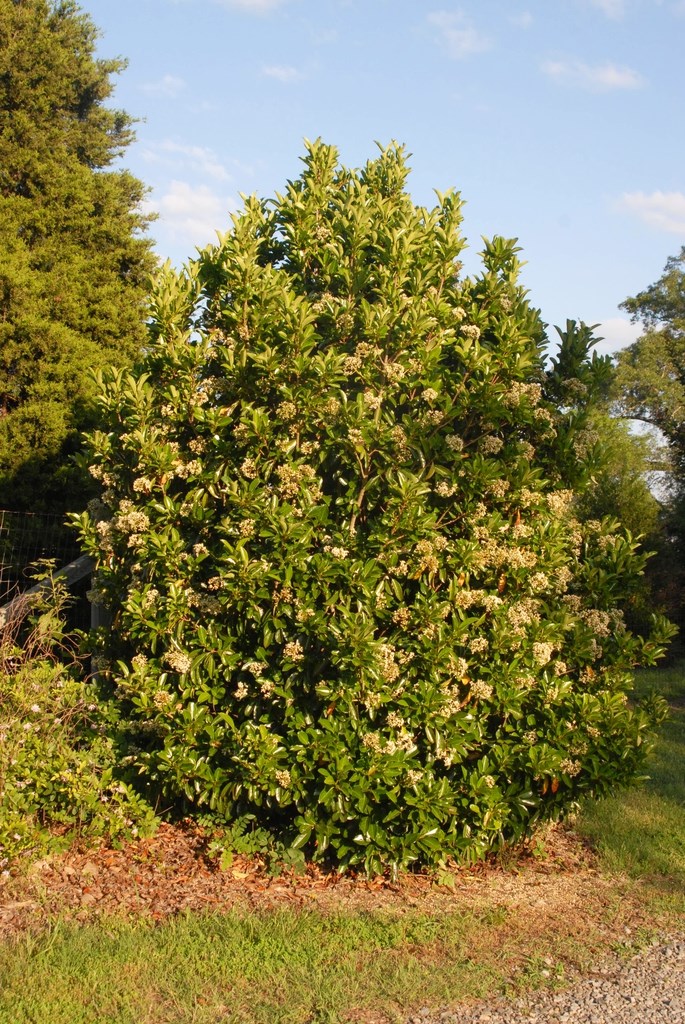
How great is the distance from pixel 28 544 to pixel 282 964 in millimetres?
7133

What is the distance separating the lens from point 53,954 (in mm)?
4121

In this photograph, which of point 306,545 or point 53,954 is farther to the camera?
point 306,545

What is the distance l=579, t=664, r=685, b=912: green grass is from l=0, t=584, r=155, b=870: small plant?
10.0 ft

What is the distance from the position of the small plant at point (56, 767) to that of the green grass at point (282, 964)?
0.86 meters

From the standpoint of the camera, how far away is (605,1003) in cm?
399

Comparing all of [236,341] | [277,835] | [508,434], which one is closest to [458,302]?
[508,434]

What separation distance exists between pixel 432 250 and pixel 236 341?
1560mm

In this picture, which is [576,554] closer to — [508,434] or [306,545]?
[508,434]

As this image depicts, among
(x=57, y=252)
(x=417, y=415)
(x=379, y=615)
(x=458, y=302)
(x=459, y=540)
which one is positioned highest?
(x=57, y=252)

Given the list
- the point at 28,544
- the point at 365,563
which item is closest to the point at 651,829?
the point at 365,563

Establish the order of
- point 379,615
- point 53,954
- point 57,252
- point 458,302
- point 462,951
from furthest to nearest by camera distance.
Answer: point 57,252 → point 458,302 → point 379,615 → point 462,951 → point 53,954

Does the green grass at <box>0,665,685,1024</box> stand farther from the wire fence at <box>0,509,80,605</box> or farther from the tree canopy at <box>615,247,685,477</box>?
the tree canopy at <box>615,247,685,477</box>

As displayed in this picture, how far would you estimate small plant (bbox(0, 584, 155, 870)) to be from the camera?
17.0 feet

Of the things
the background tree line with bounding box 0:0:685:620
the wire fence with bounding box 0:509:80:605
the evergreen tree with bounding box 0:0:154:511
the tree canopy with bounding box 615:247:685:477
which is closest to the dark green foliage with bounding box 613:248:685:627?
the tree canopy with bounding box 615:247:685:477
